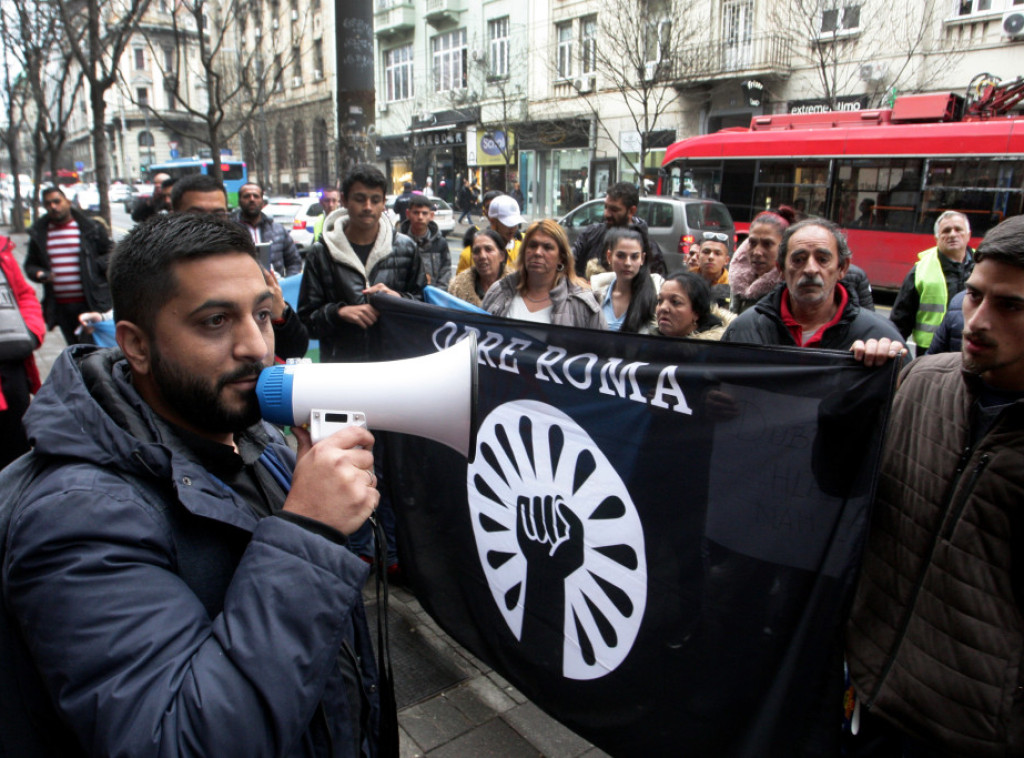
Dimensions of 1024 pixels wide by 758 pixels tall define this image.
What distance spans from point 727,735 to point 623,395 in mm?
981

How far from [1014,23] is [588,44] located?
12832mm

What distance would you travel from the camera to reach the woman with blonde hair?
378 centimetres

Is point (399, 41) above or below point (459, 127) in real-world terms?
above

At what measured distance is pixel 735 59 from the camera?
75.1 ft

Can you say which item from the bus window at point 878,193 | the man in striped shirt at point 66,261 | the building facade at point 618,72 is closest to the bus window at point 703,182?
the bus window at point 878,193

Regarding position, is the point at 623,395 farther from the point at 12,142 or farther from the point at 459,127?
the point at 459,127

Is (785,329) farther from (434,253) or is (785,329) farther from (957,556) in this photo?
(434,253)

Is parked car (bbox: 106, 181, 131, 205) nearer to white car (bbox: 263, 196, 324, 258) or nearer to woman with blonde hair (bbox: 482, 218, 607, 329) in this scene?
white car (bbox: 263, 196, 324, 258)

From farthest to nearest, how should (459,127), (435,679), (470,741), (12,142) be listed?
(459,127) < (12,142) < (435,679) < (470,741)

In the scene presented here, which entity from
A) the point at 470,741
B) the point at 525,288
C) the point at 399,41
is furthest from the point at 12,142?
the point at 470,741

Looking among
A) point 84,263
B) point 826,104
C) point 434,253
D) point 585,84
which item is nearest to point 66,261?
point 84,263

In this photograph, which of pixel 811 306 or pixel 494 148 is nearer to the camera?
pixel 811 306

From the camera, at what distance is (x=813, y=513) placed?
6.10 ft

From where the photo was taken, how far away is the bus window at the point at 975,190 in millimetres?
11672
